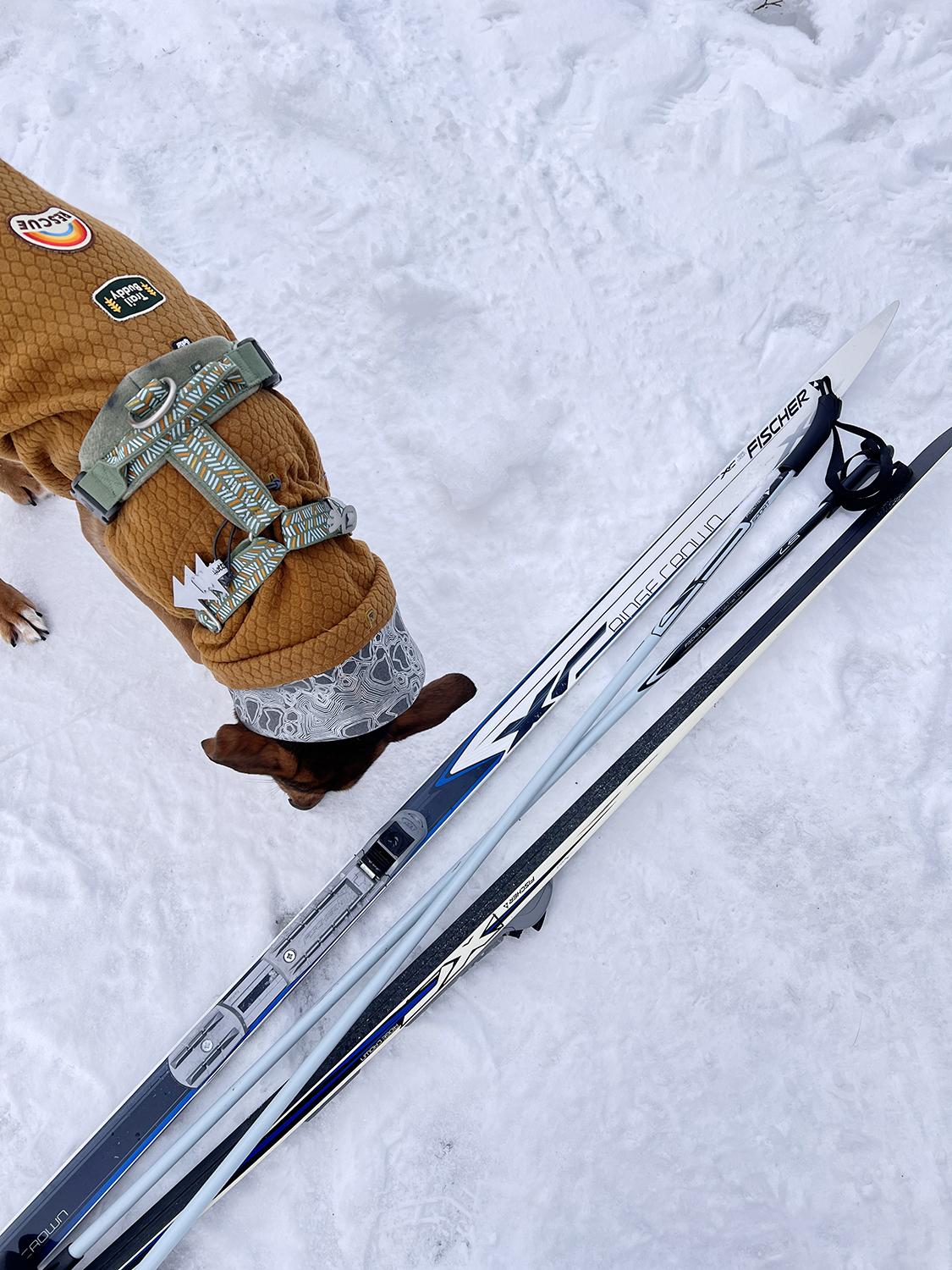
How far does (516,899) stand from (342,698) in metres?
0.91

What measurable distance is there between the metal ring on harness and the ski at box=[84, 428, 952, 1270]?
138 cm

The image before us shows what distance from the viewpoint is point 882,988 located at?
2072mm

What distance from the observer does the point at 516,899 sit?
201 centimetres

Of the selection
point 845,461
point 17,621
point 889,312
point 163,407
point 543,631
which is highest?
point 889,312

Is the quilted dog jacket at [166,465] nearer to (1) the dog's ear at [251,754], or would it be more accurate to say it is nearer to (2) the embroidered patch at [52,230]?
(2) the embroidered patch at [52,230]

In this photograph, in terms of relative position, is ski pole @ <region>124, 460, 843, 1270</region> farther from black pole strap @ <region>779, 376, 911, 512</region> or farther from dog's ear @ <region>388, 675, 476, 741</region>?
black pole strap @ <region>779, 376, 911, 512</region>

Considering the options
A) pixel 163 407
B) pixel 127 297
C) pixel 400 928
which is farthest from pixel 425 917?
pixel 127 297

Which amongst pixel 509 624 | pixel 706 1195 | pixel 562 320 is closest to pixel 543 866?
pixel 509 624

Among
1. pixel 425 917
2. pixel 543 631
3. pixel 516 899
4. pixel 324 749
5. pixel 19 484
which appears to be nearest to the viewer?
pixel 324 749

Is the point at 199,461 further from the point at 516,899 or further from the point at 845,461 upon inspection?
the point at 845,461

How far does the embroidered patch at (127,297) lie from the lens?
1313mm

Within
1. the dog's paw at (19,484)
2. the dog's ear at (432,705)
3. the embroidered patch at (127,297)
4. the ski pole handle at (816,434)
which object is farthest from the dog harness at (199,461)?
the ski pole handle at (816,434)

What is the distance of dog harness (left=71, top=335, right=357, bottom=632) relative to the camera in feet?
4.09

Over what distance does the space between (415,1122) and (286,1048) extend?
0.41 m
